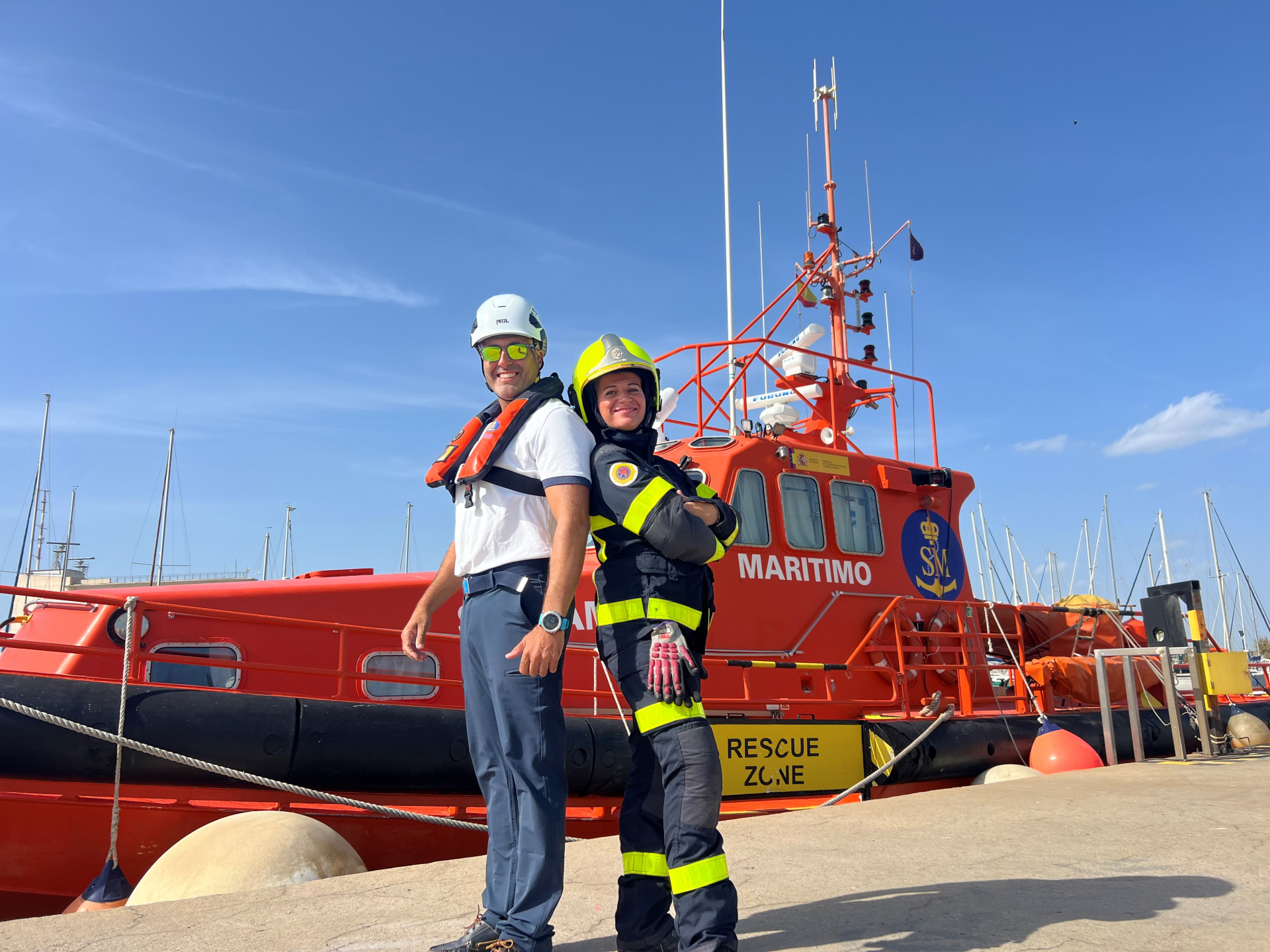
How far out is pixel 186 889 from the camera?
3205 millimetres

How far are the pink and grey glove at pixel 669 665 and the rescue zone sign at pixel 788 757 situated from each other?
10.2 feet

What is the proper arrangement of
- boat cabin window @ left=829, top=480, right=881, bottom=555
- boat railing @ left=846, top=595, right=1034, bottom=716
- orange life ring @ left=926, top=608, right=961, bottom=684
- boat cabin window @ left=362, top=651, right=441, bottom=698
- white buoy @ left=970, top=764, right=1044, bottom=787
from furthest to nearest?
orange life ring @ left=926, top=608, right=961, bottom=684 → boat cabin window @ left=829, top=480, right=881, bottom=555 → boat railing @ left=846, top=595, right=1034, bottom=716 → white buoy @ left=970, top=764, right=1044, bottom=787 → boat cabin window @ left=362, top=651, right=441, bottom=698

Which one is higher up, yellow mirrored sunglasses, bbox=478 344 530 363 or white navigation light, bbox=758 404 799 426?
white navigation light, bbox=758 404 799 426

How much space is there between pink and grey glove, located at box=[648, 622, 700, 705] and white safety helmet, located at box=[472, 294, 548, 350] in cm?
93

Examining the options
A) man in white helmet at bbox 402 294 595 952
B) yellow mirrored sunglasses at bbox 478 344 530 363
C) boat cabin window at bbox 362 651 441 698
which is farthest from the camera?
boat cabin window at bbox 362 651 441 698

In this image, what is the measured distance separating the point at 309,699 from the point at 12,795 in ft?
4.06

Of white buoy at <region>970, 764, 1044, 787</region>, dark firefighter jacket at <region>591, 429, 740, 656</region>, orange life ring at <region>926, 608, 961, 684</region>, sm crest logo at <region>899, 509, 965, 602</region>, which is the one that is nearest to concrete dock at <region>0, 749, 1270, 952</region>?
dark firefighter jacket at <region>591, 429, 740, 656</region>

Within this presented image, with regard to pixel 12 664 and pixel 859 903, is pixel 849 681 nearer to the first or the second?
pixel 859 903

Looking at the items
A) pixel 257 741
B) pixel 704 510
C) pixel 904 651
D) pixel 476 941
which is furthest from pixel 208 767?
pixel 904 651

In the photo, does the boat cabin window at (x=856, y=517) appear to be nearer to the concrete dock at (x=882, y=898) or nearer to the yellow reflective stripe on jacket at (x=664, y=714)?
the concrete dock at (x=882, y=898)

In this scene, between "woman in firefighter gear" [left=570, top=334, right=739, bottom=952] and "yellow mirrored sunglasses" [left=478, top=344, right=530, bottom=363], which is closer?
"woman in firefighter gear" [left=570, top=334, right=739, bottom=952]

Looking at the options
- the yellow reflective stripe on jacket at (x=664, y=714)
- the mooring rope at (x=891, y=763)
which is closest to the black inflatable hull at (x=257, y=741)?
the mooring rope at (x=891, y=763)

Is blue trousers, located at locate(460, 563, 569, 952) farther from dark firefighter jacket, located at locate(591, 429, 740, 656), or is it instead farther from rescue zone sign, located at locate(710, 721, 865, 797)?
rescue zone sign, located at locate(710, 721, 865, 797)

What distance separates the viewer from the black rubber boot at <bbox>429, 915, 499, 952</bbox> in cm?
221
